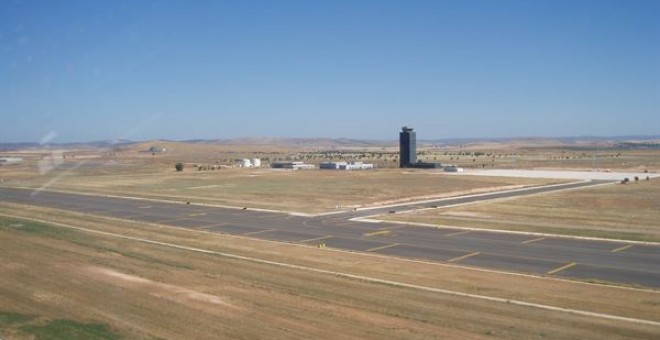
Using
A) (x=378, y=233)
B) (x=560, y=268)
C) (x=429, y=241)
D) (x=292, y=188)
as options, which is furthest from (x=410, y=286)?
(x=292, y=188)

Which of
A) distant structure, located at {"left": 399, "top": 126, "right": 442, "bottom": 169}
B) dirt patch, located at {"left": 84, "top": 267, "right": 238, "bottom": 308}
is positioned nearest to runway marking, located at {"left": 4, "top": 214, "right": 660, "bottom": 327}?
dirt patch, located at {"left": 84, "top": 267, "right": 238, "bottom": 308}

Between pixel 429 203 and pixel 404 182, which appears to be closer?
pixel 429 203

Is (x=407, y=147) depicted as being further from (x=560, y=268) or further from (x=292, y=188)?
(x=560, y=268)

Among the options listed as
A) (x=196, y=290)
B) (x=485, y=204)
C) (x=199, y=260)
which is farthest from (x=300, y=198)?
(x=196, y=290)

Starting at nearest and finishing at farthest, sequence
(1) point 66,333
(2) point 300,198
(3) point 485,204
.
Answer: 1. (1) point 66,333
2. (3) point 485,204
3. (2) point 300,198

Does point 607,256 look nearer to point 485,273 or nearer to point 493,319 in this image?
point 485,273

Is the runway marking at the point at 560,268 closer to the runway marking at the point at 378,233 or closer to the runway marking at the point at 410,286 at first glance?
the runway marking at the point at 410,286

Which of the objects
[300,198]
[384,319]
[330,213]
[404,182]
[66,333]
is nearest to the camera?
[66,333]

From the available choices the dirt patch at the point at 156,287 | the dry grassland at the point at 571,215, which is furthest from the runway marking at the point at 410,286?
the dry grassland at the point at 571,215
